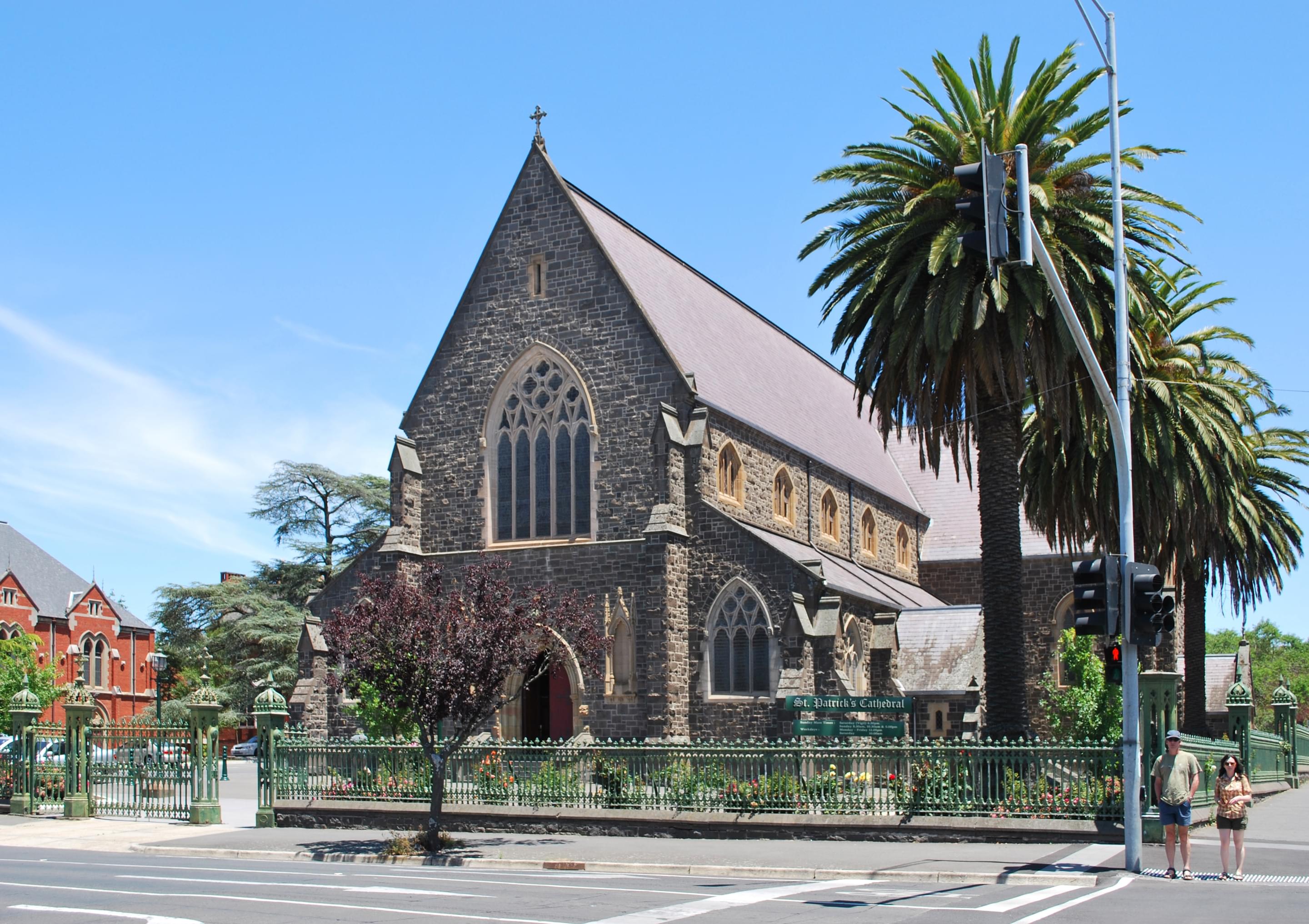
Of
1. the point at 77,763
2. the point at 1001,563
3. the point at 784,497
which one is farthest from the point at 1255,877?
the point at 784,497

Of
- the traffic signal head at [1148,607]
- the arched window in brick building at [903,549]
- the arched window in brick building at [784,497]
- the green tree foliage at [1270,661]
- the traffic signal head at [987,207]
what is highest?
the traffic signal head at [987,207]

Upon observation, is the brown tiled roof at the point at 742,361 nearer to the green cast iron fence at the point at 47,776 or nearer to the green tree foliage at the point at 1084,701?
the green tree foliage at the point at 1084,701

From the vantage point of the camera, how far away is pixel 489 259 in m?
37.1

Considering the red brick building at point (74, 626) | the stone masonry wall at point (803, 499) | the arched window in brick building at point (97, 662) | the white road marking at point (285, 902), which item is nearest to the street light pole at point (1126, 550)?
the white road marking at point (285, 902)

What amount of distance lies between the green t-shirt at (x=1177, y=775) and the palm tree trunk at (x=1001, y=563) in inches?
293

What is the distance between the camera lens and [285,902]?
1418 centimetres

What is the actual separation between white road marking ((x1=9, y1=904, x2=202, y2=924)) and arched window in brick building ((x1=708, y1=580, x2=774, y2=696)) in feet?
66.6

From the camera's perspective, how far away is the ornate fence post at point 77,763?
91.8 ft

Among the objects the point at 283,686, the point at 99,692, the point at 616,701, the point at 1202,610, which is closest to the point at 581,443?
the point at 616,701

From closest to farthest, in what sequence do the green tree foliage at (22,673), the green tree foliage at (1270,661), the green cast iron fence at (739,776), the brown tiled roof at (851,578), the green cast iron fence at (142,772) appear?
the green cast iron fence at (739,776) → the green cast iron fence at (142,772) → the brown tiled roof at (851,578) → the green tree foliage at (22,673) → the green tree foliage at (1270,661)

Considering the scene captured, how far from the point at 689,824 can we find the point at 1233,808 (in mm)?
9250

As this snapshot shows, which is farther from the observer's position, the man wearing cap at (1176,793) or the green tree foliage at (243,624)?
the green tree foliage at (243,624)

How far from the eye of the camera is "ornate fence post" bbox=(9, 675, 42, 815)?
2878 centimetres

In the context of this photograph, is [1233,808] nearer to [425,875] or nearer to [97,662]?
[425,875]
